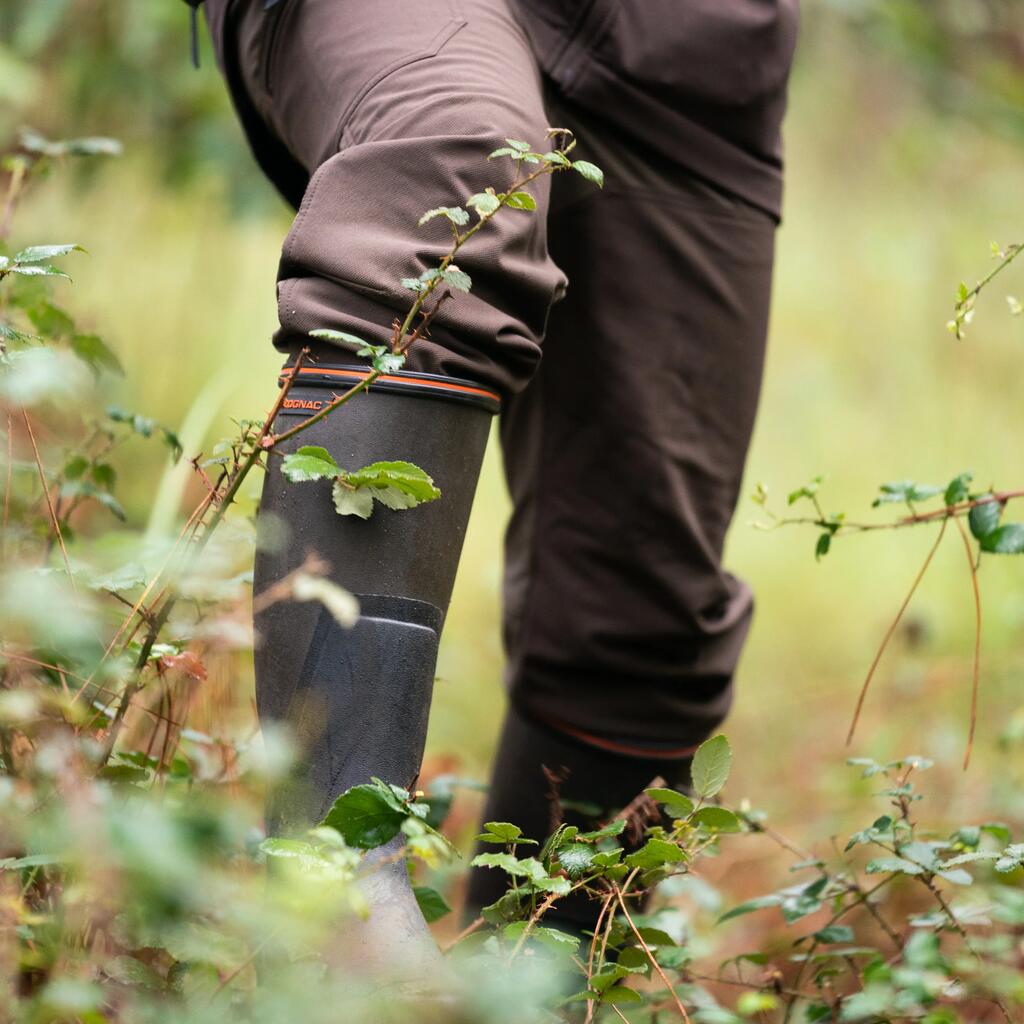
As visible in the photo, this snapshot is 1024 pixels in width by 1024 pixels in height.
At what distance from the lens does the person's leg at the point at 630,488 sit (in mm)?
1286

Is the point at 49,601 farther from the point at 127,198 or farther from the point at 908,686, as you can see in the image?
the point at 127,198

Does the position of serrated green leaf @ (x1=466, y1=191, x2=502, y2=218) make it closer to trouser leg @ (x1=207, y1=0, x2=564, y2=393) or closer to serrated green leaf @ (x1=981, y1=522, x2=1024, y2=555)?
trouser leg @ (x1=207, y1=0, x2=564, y2=393)

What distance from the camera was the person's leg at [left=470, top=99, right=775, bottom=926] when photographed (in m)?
1.29

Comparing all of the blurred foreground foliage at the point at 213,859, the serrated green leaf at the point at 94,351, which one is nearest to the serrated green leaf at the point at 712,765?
the blurred foreground foliage at the point at 213,859

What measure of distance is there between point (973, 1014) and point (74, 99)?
278 cm

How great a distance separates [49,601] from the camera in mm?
529

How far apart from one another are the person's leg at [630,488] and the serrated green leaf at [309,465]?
0.51 metres

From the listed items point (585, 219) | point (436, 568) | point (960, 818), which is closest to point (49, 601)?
point (436, 568)

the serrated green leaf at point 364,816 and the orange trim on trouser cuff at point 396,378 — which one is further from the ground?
the orange trim on trouser cuff at point 396,378

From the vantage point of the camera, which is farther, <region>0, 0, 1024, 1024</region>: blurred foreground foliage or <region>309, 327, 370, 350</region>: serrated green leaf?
<region>309, 327, 370, 350</region>: serrated green leaf

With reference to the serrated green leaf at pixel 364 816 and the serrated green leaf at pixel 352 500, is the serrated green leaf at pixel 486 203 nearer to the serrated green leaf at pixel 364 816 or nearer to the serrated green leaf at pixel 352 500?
the serrated green leaf at pixel 352 500

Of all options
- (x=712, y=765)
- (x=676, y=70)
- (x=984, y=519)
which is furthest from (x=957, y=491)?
(x=676, y=70)

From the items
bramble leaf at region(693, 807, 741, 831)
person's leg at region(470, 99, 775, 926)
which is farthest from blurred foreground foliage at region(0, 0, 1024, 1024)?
person's leg at region(470, 99, 775, 926)

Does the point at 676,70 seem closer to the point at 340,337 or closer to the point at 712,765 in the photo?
the point at 340,337
